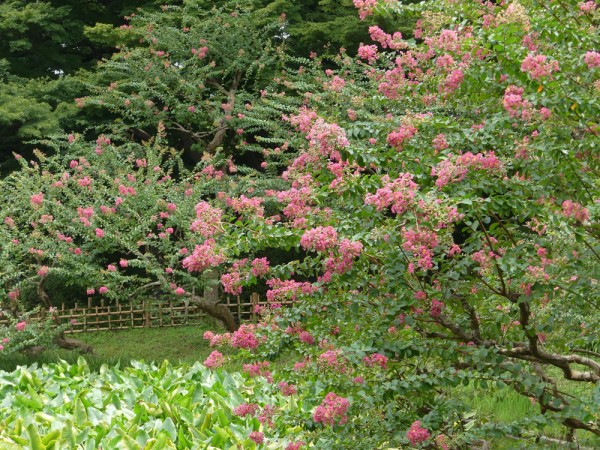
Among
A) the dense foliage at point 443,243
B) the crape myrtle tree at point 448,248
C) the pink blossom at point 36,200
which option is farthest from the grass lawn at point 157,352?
the crape myrtle tree at point 448,248

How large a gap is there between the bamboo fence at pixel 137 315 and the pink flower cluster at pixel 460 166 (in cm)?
992

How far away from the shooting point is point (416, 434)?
289 centimetres

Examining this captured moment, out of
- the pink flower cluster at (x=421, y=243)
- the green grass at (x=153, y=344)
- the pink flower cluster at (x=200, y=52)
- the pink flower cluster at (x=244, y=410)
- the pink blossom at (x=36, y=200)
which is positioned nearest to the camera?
the pink flower cluster at (x=421, y=243)

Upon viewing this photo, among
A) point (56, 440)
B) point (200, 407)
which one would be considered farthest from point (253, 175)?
point (56, 440)

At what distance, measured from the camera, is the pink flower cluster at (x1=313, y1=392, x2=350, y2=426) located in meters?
2.85

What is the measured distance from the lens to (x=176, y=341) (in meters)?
11.5

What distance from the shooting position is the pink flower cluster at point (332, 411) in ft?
9.36

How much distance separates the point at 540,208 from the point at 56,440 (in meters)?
2.45

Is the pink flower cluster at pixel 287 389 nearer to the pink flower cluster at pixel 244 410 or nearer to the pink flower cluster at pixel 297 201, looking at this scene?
the pink flower cluster at pixel 244 410

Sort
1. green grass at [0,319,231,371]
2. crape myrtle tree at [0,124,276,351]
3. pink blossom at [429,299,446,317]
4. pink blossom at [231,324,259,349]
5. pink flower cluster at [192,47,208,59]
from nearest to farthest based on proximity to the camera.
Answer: pink blossom at [429,299,446,317] < pink blossom at [231,324,259,349] < crape myrtle tree at [0,124,276,351] < green grass at [0,319,231,371] < pink flower cluster at [192,47,208,59]

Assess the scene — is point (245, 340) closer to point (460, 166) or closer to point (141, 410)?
point (141, 410)

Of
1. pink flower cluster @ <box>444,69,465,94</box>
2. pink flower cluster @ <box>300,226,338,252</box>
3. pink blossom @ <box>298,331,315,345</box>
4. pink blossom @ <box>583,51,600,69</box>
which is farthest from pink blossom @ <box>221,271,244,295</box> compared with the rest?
pink blossom @ <box>583,51,600,69</box>

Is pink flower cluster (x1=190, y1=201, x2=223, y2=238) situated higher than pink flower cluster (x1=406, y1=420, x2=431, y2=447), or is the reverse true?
pink flower cluster (x1=190, y1=201, x2=223, y2=238)

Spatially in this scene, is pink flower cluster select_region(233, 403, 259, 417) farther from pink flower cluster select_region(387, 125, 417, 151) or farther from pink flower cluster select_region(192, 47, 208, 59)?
pink flower cluster select_region(192, 47, 208, 59)
